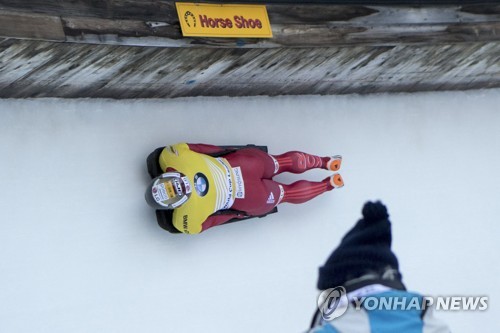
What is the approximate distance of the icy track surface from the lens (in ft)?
15.7

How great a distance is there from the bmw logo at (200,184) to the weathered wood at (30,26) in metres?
1.23

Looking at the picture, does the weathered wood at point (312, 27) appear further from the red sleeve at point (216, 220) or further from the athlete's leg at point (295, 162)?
the red sleeve at point (216, 220)

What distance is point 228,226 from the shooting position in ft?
18.0

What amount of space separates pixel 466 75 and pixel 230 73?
2050mm

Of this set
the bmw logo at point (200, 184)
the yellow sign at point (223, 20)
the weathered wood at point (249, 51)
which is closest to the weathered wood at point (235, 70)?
the weathered wood at point (249, 51)

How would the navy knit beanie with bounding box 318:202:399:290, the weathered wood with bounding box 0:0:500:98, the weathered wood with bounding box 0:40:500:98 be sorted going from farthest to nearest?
the weathered wood with bounding box 0:40:500:98 < the weathered wood with bounding box 0:0:500:98 < the navy knit beanie with bounding box 318:202:399:290

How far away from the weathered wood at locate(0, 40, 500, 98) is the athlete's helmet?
58 cm

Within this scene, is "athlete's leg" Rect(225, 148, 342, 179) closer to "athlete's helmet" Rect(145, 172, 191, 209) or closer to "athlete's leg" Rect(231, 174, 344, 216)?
"athlete's leg" Rect(231, 174, 344, 216)

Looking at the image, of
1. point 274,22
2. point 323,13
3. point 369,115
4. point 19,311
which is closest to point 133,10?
point 274,22

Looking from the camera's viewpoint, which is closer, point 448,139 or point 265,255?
point 265,255

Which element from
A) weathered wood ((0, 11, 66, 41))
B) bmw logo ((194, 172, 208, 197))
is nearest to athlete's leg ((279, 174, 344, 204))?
bmw logo ((194, 172, 208, 197))

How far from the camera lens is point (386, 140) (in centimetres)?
632

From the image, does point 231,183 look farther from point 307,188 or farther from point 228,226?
point 307,188

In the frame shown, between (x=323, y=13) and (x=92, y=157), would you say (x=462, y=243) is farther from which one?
(x=92, y=157)
